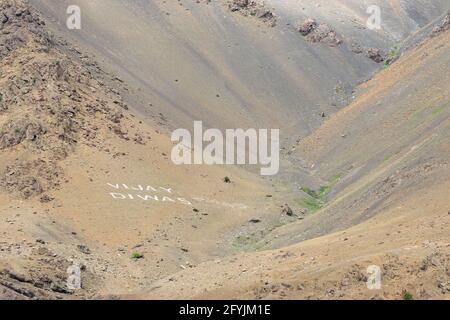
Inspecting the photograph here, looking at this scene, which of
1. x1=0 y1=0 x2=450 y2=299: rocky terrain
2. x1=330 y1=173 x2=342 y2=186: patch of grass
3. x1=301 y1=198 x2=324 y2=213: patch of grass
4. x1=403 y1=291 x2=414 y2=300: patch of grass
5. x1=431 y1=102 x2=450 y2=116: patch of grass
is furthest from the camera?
x1=330 y1=173 x2=342 y2=186: patch of grass

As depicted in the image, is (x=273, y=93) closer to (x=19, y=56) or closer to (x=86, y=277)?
(x=19, y=56)

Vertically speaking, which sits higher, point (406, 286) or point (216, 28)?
point (216, 28)

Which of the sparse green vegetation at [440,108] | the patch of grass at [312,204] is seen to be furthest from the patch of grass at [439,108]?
the patch of grass at [312,204]

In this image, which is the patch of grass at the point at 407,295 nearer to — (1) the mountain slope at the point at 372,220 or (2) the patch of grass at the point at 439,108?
(1) the mountain slope at the point at 372,220

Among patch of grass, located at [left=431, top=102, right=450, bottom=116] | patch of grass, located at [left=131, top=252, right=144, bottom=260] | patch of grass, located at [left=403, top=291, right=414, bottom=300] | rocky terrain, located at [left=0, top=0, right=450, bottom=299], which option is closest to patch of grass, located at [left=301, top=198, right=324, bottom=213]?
rocky terrain, located at [left=0, top=0, right=450, bottom=299]

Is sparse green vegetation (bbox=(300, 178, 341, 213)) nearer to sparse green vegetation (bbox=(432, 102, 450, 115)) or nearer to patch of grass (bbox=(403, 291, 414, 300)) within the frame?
sparse green vegetation (bbox=(432, 102, 450, 115))

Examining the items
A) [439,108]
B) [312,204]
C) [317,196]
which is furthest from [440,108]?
[312,204]

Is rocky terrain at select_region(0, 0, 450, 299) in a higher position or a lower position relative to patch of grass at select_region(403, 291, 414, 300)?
higher
